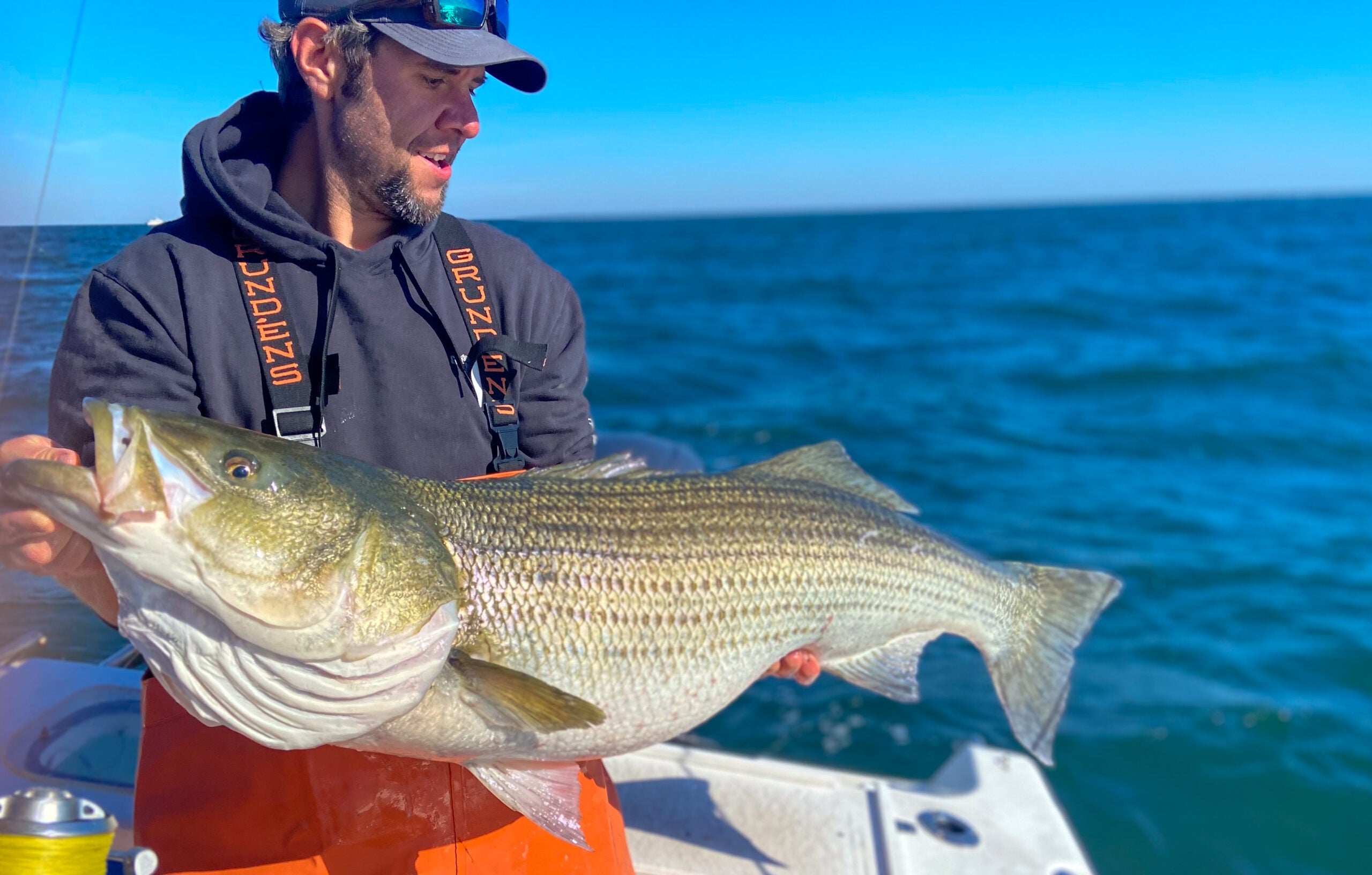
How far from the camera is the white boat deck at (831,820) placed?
3822 mm

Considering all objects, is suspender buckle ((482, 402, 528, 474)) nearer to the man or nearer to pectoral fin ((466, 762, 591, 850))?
the man

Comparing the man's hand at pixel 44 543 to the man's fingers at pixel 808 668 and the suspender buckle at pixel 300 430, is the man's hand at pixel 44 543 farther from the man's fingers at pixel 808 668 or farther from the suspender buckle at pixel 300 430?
the man's fingers at pixel 808 668

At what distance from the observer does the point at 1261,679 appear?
724cm

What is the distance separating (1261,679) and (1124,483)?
189 inches

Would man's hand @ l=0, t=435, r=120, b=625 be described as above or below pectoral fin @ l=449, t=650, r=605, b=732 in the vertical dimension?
above

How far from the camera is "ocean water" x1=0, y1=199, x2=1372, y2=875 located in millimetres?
5816

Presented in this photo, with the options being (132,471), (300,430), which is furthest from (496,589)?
(132,471)

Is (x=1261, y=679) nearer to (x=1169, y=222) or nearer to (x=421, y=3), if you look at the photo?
(x=421, y=3)

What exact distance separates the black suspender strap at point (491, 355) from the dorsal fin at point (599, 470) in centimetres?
15

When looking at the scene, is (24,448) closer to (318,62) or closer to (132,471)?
(132,471)

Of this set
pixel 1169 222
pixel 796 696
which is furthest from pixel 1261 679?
pixel 1169 222

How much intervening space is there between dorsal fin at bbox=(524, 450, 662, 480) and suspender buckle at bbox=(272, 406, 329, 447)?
54 centimetres

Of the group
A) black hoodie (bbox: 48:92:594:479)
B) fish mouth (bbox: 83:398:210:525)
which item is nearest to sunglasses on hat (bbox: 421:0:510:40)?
black hoodie (bbox: 48:92:594:479)

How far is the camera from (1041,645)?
11.2 ft
